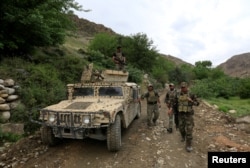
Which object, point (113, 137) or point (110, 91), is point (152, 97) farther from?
point (113, 137)

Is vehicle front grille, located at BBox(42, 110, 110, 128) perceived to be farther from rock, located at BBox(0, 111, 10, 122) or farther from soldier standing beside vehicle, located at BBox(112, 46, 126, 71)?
soldier standing beside vehicle, located at BBox(112, 46, 126, 71)

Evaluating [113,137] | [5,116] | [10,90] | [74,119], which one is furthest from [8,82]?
[113,137]

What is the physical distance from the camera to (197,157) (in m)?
6.73

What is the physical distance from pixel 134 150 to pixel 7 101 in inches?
181

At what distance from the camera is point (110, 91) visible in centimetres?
821

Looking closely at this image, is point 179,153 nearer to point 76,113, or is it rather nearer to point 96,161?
point 96,161

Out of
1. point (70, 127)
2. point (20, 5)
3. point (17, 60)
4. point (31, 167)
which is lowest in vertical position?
point (31, 167)

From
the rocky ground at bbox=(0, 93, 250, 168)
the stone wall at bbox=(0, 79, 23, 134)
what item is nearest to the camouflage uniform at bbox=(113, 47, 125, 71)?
the rocky ground at bbox=(0, 93, 250, 168)

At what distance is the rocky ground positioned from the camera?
20.7 feet

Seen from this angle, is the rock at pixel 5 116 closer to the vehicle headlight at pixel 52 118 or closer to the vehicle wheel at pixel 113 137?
the vehicle headlight at pixel 52 118

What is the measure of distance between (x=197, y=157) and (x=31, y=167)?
3.91 metres

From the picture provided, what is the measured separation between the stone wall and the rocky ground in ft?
2.13

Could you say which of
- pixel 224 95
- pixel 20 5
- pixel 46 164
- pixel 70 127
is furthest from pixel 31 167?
pixel 224 95

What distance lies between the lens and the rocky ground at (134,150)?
6.30m
